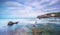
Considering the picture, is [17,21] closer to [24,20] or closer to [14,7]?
[24,20]

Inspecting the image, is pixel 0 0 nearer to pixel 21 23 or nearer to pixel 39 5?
pixel 21 23

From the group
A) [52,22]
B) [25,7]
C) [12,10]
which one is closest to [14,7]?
[12,10]

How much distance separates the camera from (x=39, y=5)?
1309 mm

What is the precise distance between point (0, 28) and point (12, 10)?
0.30m

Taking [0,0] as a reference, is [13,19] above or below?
below

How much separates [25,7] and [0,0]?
14.3 inches

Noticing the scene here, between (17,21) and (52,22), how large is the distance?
0.48 meters

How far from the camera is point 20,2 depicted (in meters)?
1.31

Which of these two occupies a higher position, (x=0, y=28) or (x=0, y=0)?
(x=0, y=0)

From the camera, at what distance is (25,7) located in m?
1.30

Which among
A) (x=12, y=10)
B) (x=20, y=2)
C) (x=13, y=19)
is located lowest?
(x=13, y=19)

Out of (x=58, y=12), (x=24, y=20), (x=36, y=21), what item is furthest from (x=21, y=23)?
(x=58, y=12)

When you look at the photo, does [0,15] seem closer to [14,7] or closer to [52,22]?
[14,7]

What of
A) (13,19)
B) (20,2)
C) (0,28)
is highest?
(20,2)
